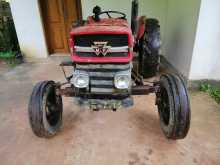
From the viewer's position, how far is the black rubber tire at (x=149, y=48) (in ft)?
11.0

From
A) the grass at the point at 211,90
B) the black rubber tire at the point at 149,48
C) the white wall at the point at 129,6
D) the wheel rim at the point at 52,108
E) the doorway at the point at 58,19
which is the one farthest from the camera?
the doorway at the point at 58,19

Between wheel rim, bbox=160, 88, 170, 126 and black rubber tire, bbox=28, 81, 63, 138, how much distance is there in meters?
1.20

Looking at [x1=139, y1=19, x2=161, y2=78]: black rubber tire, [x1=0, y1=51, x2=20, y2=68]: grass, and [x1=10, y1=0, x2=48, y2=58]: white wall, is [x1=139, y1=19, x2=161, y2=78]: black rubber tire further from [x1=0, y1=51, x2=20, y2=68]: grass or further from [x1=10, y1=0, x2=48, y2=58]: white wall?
[x1=0, y1=51, x2=20, y2=68]: grass

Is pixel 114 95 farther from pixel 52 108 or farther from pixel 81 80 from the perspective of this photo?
pixel 52 108

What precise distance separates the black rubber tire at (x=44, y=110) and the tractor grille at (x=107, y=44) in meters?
0.55

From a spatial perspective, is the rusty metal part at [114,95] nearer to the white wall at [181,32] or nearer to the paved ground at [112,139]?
the paved ground at [112,139]

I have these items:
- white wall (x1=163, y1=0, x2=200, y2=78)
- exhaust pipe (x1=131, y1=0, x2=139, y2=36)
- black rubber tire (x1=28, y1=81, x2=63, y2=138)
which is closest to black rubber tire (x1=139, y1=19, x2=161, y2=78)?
white wall (x1=163, y1=0, x2=200, y2=78)

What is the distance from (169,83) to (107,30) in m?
0.82

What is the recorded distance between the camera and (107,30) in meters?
2.07

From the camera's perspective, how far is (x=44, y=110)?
82.0 inches

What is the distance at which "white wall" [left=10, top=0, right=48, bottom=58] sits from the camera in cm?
444

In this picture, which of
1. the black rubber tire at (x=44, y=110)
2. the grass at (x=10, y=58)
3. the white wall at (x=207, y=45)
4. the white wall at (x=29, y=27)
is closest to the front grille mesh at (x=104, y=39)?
the black rubber tire at (x=44, y=110)

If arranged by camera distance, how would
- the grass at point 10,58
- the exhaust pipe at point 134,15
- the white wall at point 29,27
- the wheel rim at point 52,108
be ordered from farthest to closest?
the grass at point 10,58
the white wall at point 29,27
the exhaust pipe at point 134,15
the wheel rim at point 52,108

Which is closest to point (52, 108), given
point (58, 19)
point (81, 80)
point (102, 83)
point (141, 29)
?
point (81, 80)
